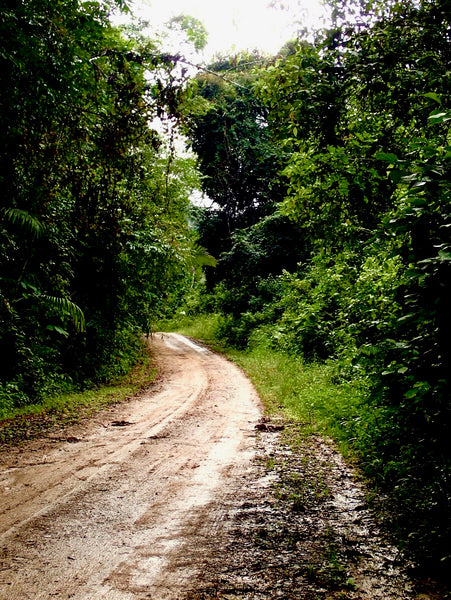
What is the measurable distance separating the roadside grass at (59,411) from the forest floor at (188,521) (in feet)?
1.57

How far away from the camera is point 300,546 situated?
3.35 m

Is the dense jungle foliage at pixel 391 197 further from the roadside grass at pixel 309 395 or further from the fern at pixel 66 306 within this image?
the fern at pixel 66 306

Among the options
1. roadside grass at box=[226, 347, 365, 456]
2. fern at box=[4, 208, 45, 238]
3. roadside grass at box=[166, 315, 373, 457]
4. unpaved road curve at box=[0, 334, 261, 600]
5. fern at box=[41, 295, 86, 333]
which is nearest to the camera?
unpaved road curve at box=[0, 334, 261, 600]

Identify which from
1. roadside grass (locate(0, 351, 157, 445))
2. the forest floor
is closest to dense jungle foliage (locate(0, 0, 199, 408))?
roadside grass (locate(0, 351, 157, 445))

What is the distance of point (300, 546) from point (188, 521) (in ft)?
3.45

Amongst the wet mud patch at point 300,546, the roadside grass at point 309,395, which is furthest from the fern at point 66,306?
the wet mud patch at point 300,546

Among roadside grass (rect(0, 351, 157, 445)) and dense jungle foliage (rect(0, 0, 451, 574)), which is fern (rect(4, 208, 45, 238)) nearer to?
dense jungle foliage (rect(0, 0, 451, 574))

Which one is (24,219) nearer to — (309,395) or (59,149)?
(59,149)

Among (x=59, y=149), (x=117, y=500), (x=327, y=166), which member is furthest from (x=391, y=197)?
(x=117, y=500)

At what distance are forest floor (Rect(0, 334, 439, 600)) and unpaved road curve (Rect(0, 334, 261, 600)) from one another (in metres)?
0.01

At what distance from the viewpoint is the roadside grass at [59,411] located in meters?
6.89

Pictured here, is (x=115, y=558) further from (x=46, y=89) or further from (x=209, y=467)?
(x=46, y=89)

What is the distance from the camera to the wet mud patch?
9.12ft

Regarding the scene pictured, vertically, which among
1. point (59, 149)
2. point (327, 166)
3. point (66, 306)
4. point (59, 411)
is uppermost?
point (59, 149)
